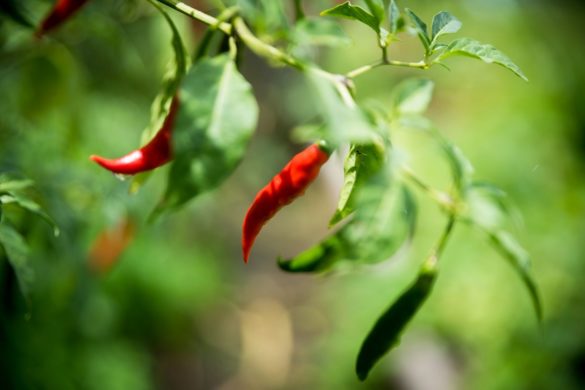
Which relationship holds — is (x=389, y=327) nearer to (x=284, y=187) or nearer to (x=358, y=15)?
(x=284, y=187)

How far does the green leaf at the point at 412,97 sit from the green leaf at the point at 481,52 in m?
0.18

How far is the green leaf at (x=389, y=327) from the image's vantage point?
51 centimetres

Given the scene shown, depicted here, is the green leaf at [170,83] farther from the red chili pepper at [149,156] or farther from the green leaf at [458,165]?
the green leaf at [458,165]

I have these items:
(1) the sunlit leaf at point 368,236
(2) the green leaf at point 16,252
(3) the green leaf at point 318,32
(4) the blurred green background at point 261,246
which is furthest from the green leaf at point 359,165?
(4) the blurred green background at point 261,246

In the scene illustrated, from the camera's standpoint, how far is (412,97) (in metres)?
0.64

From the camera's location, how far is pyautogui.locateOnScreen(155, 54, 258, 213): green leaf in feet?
1.08

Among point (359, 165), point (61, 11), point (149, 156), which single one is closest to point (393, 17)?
point (359, 165)

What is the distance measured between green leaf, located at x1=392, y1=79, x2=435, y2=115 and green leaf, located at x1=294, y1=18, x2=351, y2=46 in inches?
5.7

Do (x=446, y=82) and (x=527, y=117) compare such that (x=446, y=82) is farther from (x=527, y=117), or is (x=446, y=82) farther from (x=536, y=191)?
(x=536, y=191)

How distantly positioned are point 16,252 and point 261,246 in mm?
3427

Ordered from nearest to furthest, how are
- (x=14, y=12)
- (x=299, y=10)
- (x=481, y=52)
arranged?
(x=481, y=52)
(x=299, y=10)
(x=14, y=12)

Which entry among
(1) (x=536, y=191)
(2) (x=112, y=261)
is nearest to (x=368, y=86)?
(1) (x=536, y=191)

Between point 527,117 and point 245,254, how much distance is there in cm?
274

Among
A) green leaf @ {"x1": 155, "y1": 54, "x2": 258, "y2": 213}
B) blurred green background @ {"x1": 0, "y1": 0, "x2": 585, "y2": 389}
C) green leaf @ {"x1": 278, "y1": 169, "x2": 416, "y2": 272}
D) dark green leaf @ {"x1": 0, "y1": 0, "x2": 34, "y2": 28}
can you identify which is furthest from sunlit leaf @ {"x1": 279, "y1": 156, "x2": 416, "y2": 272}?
dark green leaf @ {"x1": 0, "y1": 0, "x2": 34, "y2": 28}
